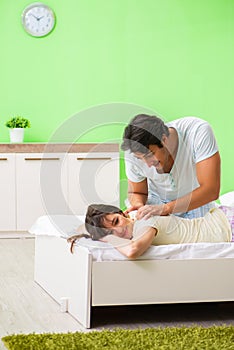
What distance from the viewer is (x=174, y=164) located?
3.44 metres

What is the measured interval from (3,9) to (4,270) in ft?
7.88

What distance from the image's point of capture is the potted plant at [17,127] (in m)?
5.70

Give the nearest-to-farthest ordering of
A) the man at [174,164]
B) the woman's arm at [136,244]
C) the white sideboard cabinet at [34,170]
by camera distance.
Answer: the woman's arm at [136,244] < the man at [174,164] < the white sideboard cabinet at [34,170]

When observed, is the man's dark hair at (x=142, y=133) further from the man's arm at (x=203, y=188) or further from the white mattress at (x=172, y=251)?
the white mattress at (x=172, y=251)

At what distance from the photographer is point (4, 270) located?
14.3 ft

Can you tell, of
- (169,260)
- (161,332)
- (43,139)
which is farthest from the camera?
(43,139)

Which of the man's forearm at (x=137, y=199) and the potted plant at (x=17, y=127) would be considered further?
the potted plant at (x=17, y=127)

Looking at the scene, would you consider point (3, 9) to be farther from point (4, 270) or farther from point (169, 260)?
point (169, 260)

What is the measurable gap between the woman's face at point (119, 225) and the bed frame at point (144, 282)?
162 millimetres

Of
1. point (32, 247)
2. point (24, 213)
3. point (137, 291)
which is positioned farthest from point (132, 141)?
point (24, 213)

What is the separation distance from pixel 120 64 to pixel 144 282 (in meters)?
3.25

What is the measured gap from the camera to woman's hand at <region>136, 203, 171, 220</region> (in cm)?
325

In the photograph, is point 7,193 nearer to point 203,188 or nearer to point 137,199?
point 137,199

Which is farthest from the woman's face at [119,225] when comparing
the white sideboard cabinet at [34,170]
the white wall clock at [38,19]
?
the white wall clock at [38,19]
